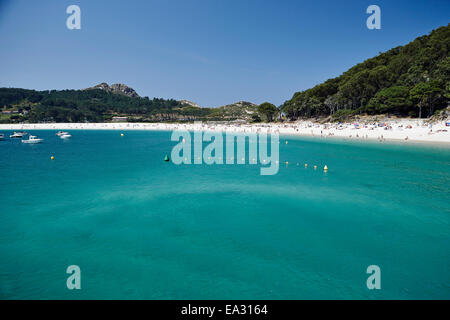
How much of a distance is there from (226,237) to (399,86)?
83.2m

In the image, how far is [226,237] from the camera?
11984 mm

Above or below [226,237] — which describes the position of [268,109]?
above

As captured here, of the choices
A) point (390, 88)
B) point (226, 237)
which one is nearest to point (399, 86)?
point (390, 88)

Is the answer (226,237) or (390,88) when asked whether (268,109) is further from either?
(226,237)

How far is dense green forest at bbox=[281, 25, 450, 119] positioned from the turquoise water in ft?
175

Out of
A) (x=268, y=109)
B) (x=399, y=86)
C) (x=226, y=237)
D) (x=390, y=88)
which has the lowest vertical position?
(x=226, y=237)

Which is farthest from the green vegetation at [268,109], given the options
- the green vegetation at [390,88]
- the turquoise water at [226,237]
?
the turquoise water at [226,237]

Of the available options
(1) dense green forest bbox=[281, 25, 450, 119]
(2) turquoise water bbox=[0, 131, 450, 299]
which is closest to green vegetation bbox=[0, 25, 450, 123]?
(1) dense green forest bbox=[281, 25, 450, 119]

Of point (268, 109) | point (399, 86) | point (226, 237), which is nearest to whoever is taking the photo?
point (226, 237)

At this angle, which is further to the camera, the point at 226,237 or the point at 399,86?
the point at 399,86

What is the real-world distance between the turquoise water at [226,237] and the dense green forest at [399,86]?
2104 inches

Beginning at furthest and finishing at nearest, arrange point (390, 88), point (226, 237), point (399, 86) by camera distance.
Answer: point (390, 88) < point (399, 86) < point (226, 237)

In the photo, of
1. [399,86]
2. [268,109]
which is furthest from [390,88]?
[268,109]
